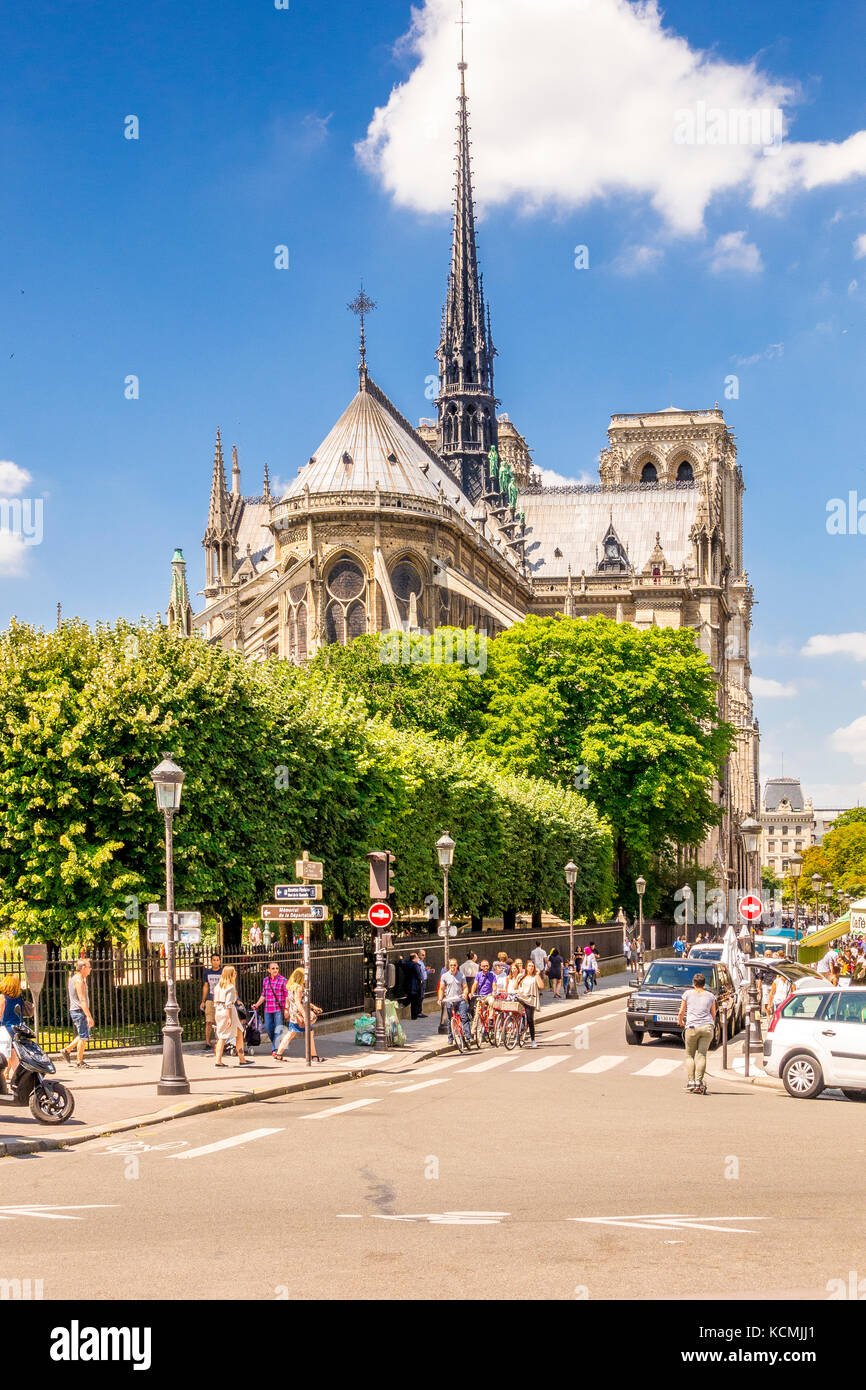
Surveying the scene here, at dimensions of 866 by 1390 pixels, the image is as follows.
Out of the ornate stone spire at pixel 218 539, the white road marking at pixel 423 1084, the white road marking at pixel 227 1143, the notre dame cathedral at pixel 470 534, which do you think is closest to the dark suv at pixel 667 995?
the white road marking at pixel 423 1084

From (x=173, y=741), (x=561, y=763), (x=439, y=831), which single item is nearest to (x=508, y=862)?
(x=439, y=831)

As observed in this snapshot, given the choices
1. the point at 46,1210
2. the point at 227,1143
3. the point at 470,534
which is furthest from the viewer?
the point at 470,534

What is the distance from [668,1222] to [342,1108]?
375 inches

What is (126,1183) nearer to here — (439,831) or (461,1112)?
(461,1112)

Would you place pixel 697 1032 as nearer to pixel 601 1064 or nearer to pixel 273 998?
pixel 601 1064

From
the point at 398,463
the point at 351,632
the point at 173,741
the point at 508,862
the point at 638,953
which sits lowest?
the point at 638,953

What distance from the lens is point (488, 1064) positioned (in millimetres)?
26266

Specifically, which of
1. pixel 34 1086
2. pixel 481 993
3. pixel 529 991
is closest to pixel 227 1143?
pixel 34 1086

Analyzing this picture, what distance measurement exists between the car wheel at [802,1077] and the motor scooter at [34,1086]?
9.60 metres

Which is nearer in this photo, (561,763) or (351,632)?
(561,763)

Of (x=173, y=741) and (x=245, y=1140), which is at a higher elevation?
(x=173, y=741)

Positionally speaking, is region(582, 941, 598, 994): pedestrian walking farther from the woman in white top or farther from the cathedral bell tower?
the cathedral bell tower

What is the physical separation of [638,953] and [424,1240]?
1920 inches

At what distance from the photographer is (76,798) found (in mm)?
28891
